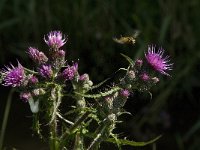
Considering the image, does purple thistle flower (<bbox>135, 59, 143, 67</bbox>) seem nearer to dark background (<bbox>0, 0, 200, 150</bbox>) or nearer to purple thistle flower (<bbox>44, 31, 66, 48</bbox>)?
purple thistle flower (<bbox>44, 31, 66, 48</bbox>)

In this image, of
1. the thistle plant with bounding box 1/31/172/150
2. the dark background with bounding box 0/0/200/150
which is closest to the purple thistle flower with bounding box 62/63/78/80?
the thistle plant with bounding box 1/31/172/150

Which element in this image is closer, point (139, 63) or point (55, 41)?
point (139, 63)

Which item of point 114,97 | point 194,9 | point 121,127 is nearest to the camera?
point 114,97

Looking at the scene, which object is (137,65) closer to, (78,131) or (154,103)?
(78,131)

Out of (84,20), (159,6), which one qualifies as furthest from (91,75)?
(159,6)

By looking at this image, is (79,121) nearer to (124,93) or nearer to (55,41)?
(124,93)

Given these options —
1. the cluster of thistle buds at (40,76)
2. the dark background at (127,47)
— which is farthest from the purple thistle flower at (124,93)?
the dark background at (127,47)

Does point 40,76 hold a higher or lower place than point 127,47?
Result: lower

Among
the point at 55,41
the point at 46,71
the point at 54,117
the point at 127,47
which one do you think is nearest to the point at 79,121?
the point at 54,117
